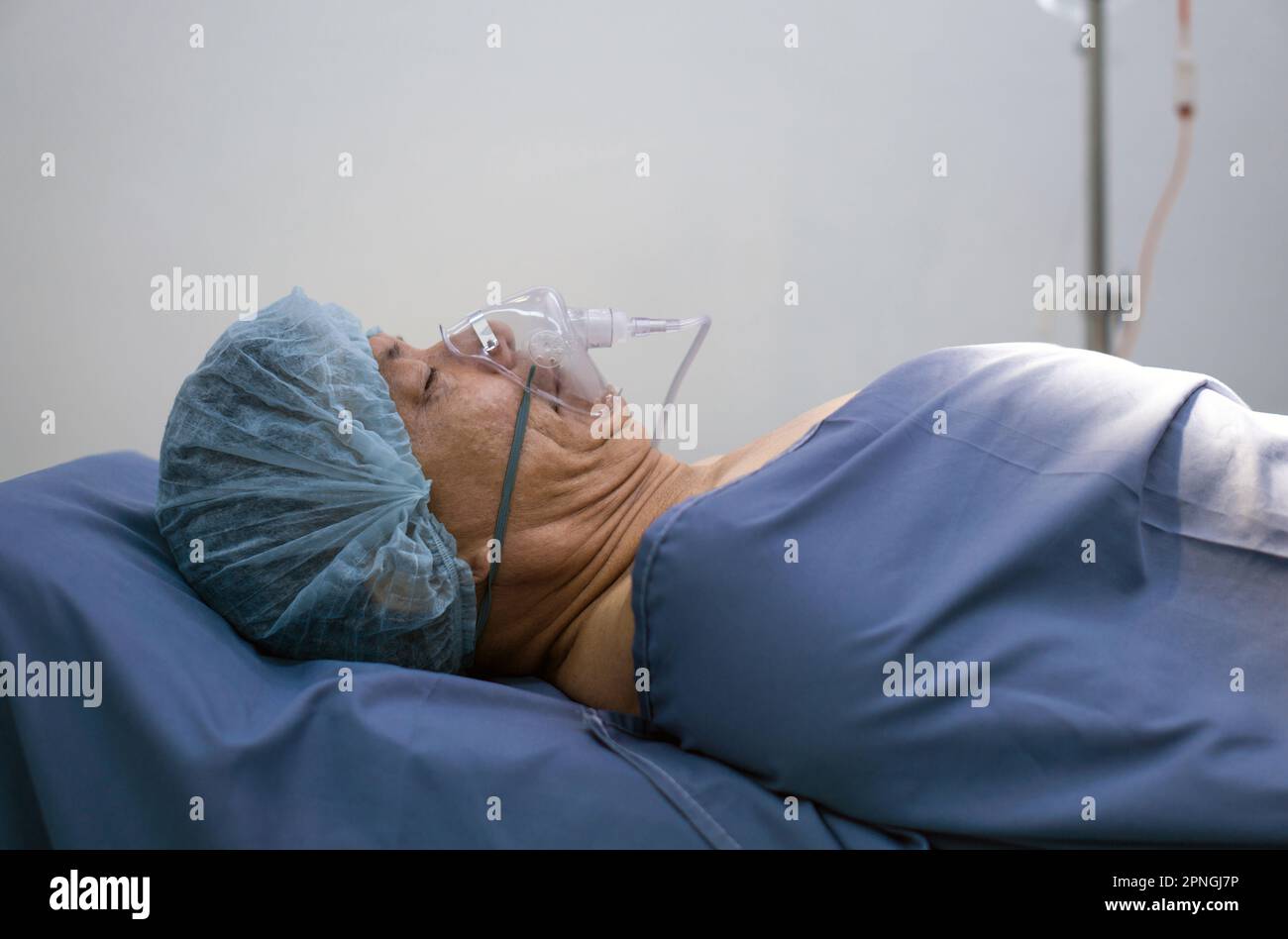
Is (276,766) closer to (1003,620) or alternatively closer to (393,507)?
(393,507)

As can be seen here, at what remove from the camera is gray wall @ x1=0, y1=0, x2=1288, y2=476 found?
1.58 m

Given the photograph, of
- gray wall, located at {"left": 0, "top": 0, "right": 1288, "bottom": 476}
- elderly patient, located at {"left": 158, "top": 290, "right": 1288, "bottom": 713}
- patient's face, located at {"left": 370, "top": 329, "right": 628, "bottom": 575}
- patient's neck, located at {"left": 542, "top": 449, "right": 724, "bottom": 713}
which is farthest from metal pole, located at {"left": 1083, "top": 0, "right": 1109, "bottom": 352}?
patient's face, located at {"left": 370, "top": 329, "right": 628, "bottom": 575}

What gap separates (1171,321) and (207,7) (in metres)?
2.05

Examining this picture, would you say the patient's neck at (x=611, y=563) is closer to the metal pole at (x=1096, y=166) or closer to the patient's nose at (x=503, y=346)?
the patient's nose at (x=503, y=346)

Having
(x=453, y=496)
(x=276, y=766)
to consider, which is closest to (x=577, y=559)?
(x=453, y=496)

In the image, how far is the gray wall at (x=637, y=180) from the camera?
158 cm

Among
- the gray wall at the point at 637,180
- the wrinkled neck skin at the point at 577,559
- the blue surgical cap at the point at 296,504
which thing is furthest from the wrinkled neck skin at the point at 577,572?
the gray wall at the point at 637,180

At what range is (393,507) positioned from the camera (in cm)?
108

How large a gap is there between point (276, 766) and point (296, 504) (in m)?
0.31

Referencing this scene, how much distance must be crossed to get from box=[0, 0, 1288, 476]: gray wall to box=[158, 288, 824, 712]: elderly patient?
592 millimetres
